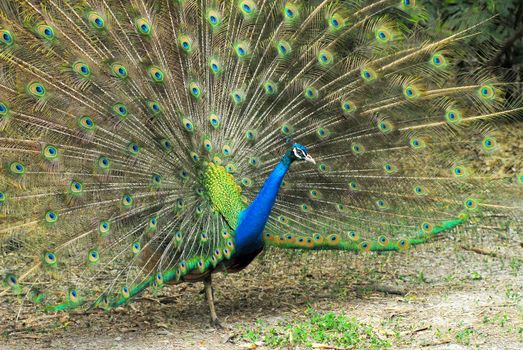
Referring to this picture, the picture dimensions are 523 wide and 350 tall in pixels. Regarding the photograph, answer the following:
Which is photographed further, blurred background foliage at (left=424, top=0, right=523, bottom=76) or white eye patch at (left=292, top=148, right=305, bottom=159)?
blurred background foliage at (left=424, top=0, right=523, bottom=76)

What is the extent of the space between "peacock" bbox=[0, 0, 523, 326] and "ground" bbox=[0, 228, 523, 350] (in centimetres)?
36

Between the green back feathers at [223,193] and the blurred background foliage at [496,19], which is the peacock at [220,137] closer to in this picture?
the green back feathers at [223,193]

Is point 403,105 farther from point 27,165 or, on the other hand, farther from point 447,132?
point 27,165

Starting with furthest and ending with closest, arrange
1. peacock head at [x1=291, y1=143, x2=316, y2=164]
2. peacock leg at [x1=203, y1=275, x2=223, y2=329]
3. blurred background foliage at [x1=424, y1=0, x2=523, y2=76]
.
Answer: blurred background foliage at [x1=424, y1=0, x2=523, y2=76] → peacock leg at [x1=203, y1=275, x2=223, y2=329] → peacock head at [x1=291, y1=143, x2=316, y2=164]

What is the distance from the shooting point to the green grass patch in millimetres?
4852

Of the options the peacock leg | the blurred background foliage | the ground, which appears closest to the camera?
the ground

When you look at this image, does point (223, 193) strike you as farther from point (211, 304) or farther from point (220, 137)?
point (211, 304)

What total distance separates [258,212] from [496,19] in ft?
19.9

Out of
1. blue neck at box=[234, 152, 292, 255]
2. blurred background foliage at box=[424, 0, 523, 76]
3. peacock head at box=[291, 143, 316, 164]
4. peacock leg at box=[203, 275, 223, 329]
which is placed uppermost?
blurred background foliage at box=[424, 0, 523, 76]

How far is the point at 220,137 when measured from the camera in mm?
A: 5223

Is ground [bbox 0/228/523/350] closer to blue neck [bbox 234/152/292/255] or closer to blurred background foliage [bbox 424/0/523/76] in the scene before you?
blue neck [bbox 234/152/292/255]

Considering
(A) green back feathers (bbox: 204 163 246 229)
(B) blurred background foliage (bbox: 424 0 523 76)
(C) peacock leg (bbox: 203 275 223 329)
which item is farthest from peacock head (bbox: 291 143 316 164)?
(B) blurred background foliage (bbox: 424 0 523 76)

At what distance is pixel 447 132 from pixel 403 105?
367 mm

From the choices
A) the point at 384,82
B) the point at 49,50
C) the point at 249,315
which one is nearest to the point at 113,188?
the point at 49,50
